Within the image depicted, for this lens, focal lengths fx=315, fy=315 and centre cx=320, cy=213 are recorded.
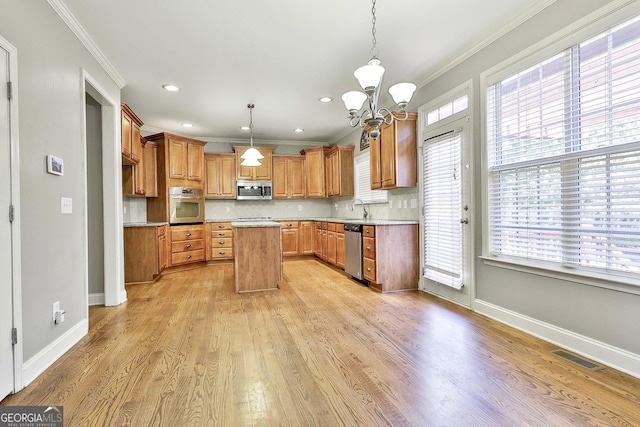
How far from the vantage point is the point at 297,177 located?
7.18 meters

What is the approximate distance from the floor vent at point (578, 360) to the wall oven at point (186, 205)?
18.3 feet

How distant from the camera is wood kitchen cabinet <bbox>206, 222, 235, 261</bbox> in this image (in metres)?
6.31

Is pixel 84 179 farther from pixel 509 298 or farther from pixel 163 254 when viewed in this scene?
pixel 509 298

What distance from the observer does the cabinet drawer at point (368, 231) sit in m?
4.09

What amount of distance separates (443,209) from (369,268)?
1.24 m

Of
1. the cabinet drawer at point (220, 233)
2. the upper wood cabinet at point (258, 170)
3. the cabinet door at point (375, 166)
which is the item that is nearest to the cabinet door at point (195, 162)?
the upper wood cabinet at point (258, 170)

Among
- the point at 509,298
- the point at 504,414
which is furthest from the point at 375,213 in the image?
the point at 504,414

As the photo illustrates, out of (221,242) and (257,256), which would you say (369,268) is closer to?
(257,256)

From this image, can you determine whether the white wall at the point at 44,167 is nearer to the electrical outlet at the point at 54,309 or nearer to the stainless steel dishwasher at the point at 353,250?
the electrical outlet at the point at 54,309

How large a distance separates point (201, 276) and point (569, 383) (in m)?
4.82

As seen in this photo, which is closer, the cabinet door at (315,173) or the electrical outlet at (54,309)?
the electrical outlet at (54,309)

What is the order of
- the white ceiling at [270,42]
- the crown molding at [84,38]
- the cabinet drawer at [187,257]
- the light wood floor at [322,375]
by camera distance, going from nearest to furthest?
the light wood floor at [322,375]
the crown molding at [84,38]
the white ceiling at [270,42]
the cabinet drawer at [187,257]

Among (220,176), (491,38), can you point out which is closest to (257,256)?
(220,176)

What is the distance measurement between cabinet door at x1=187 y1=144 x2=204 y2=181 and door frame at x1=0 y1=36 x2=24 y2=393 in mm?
4085
